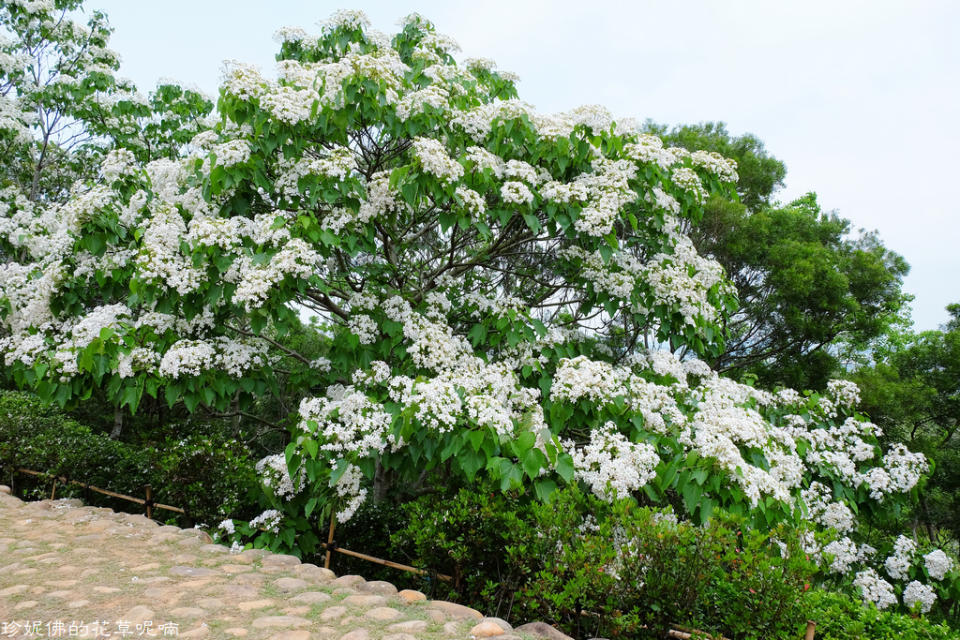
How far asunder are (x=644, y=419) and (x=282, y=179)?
10.4 ft

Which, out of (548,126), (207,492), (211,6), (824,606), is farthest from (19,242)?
(824,606)

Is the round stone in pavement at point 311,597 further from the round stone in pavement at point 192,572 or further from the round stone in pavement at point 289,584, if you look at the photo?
the round stone in pavement at point 192,572

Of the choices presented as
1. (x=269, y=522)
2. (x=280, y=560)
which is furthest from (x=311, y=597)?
(x=269, y=522)

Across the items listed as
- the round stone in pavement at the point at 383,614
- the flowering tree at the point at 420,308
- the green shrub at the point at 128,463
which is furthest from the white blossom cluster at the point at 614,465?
the green shrub at the point at 128,463

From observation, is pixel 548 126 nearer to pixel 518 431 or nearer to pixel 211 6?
pixel 518 431

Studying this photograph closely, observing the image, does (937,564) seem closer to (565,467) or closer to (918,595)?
(918,595)

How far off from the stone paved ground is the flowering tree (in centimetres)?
56

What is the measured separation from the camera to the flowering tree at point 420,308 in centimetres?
356

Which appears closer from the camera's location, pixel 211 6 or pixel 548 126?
pixel 548 126

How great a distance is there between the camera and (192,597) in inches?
118

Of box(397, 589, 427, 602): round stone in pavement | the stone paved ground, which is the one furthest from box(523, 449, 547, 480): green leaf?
box(397, 589, 427, 602): round stone in pavement

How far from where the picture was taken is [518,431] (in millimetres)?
3502

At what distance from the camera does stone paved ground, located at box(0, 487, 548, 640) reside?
2619 millimetres

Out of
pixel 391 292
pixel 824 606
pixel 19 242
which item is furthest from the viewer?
pixel 19 242
